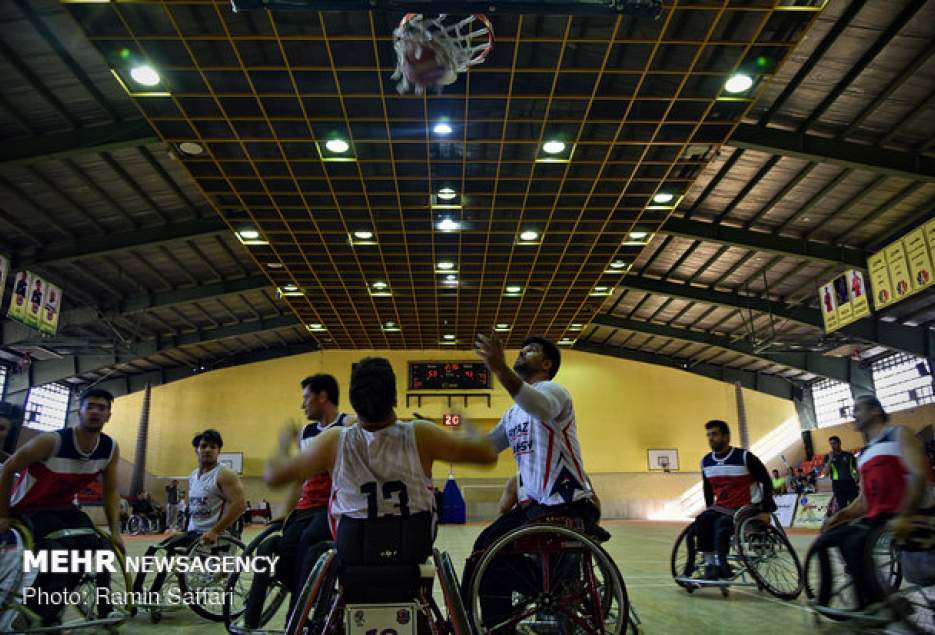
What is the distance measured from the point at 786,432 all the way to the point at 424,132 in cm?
1982

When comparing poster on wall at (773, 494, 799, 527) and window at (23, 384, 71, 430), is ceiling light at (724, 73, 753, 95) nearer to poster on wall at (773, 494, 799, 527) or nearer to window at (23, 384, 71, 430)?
poster on wall at (773, 494, 799, 527)

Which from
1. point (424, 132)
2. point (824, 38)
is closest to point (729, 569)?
point (424, 132)

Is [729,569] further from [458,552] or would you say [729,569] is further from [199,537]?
[458,552]

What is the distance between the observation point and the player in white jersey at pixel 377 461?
2.29 m

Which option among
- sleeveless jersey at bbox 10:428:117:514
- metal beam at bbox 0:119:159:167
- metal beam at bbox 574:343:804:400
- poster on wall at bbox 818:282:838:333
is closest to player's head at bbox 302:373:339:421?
sleeveless jersey at bbox 10:428:117:514

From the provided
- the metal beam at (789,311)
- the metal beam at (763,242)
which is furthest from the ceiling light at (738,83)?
the metal beam at (789,311)

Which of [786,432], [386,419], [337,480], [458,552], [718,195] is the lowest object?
[458,552]

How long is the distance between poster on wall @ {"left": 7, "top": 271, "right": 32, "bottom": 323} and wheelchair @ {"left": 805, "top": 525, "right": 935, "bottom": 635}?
550 inches

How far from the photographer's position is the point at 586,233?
13.0 metres

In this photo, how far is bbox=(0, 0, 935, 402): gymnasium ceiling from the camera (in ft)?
25.3

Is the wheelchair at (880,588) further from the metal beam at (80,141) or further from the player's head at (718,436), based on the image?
the metal beam at (80,141)

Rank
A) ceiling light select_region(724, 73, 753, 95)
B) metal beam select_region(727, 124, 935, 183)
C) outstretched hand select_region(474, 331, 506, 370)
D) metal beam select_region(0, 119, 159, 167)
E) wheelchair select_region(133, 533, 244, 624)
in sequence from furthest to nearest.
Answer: metal beam select_region(727, 124, 935, 183)
metal beam select_region(0, 119, 159, 167)
ceiling light select_region(724, 73, 753, 95)
wheelchair select_region(133, 533, 244, 624)
outstretched hand select_region(474, 331, 506, 370)

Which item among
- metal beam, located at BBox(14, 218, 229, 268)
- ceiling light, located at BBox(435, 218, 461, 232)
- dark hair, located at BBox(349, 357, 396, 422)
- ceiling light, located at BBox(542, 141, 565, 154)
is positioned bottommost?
dark hair, located at BBox(349, 357, 396, 422)

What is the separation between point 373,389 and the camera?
238cm
